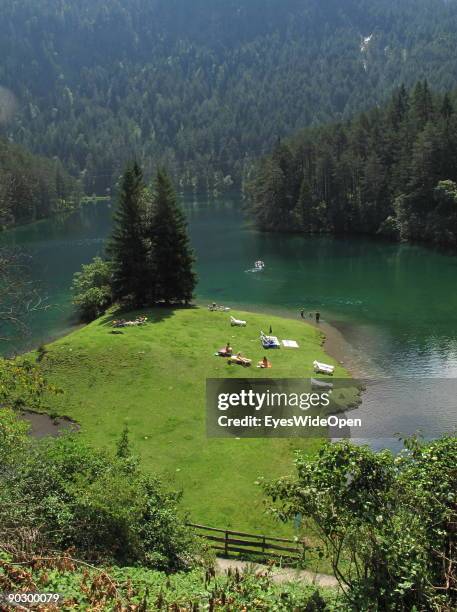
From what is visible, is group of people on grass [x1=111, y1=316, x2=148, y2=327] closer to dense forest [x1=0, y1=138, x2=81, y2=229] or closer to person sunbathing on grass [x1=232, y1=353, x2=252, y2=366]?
person sunbathing on grass [x1=232, y1=353, x2=252, y2=366]

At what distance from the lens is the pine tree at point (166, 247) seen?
199 feet

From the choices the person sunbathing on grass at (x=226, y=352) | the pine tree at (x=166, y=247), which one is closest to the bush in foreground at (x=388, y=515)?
the person sunbathing on grass at (x=226, y=352)

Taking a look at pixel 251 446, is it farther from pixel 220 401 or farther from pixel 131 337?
pixel 131 337

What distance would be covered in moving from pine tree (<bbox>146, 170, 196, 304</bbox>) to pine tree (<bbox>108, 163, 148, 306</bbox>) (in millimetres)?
1157

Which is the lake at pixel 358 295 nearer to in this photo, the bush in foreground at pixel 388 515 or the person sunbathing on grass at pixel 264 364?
the person sunbathing on grass at pixel 264 364

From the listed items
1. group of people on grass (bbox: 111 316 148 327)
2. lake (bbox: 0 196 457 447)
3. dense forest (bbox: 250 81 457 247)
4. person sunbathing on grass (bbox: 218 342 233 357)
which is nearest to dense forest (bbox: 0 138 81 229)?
lake (bbox: 0 196 457 447)

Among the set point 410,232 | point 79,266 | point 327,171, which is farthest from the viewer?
point 327,171

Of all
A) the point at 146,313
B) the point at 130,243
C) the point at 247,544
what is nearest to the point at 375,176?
the point at 130,243

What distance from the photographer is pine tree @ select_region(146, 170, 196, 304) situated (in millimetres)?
60656

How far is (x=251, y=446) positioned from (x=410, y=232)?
86.9m

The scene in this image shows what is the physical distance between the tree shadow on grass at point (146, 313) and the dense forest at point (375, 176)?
6206 centimetres

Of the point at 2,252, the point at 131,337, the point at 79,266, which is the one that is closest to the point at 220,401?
the point at 131,337

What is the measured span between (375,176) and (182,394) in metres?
97.5

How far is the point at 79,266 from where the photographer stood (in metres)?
95.9
